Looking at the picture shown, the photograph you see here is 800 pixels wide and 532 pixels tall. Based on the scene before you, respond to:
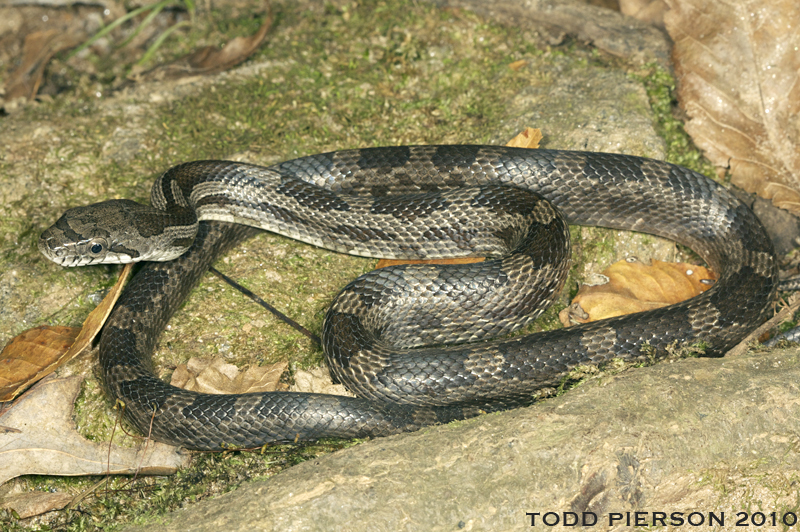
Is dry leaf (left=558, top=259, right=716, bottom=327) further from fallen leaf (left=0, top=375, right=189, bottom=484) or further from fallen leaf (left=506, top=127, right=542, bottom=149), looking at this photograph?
fallen leaf (left=0, top=375, right=189, bottom=484)

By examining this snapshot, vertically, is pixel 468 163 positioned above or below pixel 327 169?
above

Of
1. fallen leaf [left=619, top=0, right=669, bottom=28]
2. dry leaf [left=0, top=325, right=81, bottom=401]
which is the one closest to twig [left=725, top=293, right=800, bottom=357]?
fallen leaf [left=619, top=0, right=669, bottom=28]

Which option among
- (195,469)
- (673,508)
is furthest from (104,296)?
(673,508)

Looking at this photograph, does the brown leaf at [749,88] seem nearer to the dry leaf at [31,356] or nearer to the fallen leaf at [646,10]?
the fallen leaf at [646,10]

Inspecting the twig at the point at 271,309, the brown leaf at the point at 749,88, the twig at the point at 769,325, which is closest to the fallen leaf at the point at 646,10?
the brown leaf at the point at 749,88

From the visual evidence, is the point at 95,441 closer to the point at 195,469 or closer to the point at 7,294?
the point at 195,469
